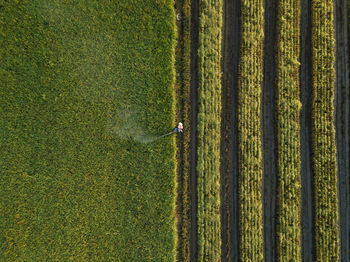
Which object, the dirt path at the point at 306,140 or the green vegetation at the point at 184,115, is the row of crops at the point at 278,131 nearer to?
the dirt path at the point at 306,140

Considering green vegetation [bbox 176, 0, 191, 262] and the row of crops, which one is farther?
green vegetation [bbox 176, 0, 191, 262]

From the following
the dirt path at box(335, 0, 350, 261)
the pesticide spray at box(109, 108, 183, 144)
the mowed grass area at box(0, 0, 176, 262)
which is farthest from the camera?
the pesticide spray at box(109, 108, 183, 144)

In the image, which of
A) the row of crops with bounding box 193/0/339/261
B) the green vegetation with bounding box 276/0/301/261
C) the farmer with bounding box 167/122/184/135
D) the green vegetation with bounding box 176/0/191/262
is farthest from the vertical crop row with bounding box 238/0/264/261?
the farmer with bounding box 167/122/184/135

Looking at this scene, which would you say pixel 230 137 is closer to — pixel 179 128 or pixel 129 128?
pixel 179 128

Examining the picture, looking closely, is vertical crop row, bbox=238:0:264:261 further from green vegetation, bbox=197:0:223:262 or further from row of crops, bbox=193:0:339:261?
green vegetation, bbox=197:0:223:262

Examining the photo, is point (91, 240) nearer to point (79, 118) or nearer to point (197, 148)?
point (79, 118)

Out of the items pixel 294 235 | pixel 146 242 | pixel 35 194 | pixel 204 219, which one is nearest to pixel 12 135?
pixel 35 194

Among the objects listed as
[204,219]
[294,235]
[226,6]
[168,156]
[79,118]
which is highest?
[226,6]
